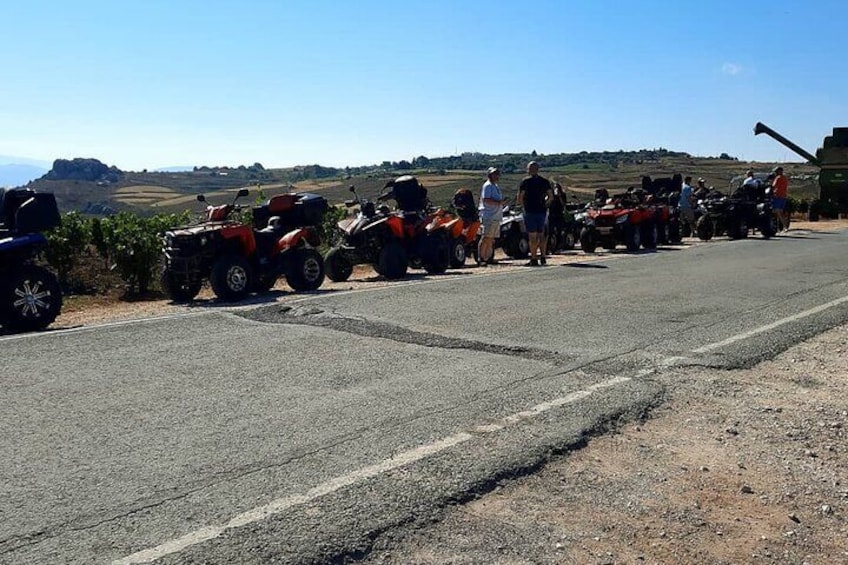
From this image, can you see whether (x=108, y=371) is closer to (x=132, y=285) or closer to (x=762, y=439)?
(x=762, y=439)

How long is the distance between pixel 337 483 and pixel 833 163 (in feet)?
112

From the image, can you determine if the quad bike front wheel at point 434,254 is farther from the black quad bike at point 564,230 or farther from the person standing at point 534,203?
the black quad bike at point 564,230

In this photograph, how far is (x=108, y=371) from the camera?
616 centimetres

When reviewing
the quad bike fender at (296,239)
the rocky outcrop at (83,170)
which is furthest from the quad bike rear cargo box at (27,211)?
the rocky outcrop at (83,170)

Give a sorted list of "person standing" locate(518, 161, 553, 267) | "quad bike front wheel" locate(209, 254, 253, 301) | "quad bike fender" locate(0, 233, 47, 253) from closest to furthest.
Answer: "quad bike fender" locate(0, 233, 47, 253), "quad bike front wheel" locate(209, 254, 253, 301), "person standing" locate(518, 161, 553, 267)

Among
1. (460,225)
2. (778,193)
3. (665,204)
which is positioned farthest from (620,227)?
(778,193)

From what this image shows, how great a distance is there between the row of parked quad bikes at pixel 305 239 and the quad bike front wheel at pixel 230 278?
0.5 inches

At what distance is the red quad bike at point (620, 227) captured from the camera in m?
19.4

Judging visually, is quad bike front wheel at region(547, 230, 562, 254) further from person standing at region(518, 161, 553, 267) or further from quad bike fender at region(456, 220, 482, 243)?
person standing at region(518, 161, 553, 267)

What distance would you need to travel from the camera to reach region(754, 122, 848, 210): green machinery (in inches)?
1288

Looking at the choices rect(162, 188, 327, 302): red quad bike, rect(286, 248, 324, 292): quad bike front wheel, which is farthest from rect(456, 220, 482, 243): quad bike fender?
rect(286, 248, 324, 292): quad bike front wheel

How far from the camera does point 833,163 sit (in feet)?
108

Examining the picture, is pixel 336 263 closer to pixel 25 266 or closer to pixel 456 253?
pixel 456 253

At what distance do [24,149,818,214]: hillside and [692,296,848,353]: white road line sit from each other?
796 cm
